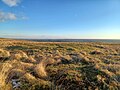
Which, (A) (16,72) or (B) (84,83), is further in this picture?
(A) (16,72)

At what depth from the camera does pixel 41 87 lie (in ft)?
19.7

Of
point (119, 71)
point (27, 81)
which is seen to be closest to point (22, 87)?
point (27, 81)

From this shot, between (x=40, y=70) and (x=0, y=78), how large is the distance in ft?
8.99

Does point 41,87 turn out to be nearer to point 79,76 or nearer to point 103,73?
point 79,76

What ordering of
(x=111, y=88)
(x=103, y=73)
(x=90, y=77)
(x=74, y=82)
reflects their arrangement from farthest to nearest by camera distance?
(x=103, y=73) → (x=90, y=77) → (x=74, y=82) → (x=111, y=88)

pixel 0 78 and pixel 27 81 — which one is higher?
pixel 0 78

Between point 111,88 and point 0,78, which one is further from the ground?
point 0,78

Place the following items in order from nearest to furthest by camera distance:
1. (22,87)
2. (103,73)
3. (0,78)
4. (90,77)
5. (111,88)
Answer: (0,78) < (22,87) < (111,88) < (90,77) < (103,73)

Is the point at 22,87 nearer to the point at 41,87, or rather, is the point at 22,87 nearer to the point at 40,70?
the point at 41,87

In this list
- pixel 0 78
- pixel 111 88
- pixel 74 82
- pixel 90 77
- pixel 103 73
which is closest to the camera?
pixel 0 78

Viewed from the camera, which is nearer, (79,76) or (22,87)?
(22,87)

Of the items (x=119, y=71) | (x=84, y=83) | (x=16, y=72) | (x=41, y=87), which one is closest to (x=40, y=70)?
(x=16, y=72)

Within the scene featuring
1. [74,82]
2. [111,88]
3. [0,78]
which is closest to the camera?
[0,78]

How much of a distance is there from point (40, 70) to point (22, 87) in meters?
1.69
